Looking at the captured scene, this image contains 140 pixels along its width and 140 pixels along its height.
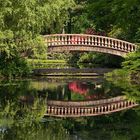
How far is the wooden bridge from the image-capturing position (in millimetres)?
17156

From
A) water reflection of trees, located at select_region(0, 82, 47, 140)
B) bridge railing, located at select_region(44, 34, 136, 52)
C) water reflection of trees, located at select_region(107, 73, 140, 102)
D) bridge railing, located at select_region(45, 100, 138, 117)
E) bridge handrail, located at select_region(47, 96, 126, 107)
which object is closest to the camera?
water reflection of trees, located at select_region(0, 82, 47, 140)

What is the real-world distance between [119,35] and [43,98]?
996 inches

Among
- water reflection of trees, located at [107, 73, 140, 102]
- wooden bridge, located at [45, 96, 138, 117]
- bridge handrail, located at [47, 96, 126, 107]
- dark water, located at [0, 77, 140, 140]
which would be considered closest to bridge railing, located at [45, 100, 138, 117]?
wooden bridge, located at [45, 96, 138, 117]

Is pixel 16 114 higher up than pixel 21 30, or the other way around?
pixel 21 30

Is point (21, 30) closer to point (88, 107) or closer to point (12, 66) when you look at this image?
point (12, 66)

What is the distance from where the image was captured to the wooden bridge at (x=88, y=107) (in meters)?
17.2

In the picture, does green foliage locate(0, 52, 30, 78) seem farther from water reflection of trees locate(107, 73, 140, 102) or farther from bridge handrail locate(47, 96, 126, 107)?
bridge handrail locate(47, 96, 126, 107)

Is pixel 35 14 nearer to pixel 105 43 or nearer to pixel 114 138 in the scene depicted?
pixel 105 43

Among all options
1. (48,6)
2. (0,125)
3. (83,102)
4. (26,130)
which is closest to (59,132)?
(26,130)

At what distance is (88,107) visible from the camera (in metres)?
19.4

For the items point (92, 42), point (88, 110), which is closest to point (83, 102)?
point (88, 110)

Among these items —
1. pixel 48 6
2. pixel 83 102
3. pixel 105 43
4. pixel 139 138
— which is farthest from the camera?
pixel 105 43

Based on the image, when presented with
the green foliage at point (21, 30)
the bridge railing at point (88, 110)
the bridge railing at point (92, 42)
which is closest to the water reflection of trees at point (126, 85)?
the bridge railing at point (88, 110)

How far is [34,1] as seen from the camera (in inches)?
1332
